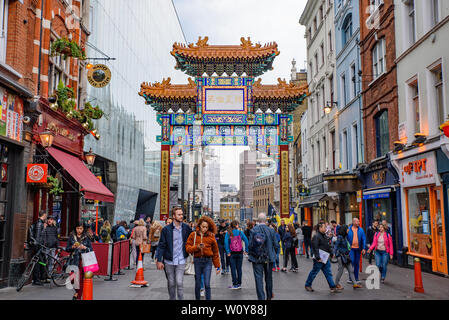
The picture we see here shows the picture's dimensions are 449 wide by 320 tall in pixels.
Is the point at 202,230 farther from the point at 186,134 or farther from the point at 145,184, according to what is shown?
the point at 145,184

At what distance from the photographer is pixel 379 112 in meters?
19.7

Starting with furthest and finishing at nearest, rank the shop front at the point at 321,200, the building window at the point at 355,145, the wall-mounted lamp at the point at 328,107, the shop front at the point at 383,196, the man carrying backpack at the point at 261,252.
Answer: the shop front at the point at 321,200
the wall-mounted lamp at the point at 328,107
the building window at the point at 355,145
the shop front at the point at 383,196
the man carrying backpack at the point at 261,252

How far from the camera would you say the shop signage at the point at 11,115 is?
10922 mm

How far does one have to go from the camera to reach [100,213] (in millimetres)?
30484

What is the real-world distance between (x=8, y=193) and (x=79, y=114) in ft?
17.9

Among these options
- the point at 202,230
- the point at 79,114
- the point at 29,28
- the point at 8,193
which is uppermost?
the point at 29,28

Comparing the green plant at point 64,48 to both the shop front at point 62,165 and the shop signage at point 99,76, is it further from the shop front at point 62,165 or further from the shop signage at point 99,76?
the shop signage at point 99,76

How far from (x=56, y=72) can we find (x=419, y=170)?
1365cm

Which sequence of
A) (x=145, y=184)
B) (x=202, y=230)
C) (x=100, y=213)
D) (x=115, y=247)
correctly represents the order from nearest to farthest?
(x=202, y=230)
(x=115, y=247)
(x=100, y=213)
(x=145, y=184)

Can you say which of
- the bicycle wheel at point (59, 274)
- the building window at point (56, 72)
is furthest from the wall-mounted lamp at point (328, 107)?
the bicycle wheel at point (59, 274)

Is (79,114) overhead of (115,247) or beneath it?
overhead

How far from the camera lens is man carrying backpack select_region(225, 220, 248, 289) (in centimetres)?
1154

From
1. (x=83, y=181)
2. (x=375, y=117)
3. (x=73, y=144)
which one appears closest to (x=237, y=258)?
(x=83, y=181)

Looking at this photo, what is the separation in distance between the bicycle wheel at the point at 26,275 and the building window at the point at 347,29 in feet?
66.1
